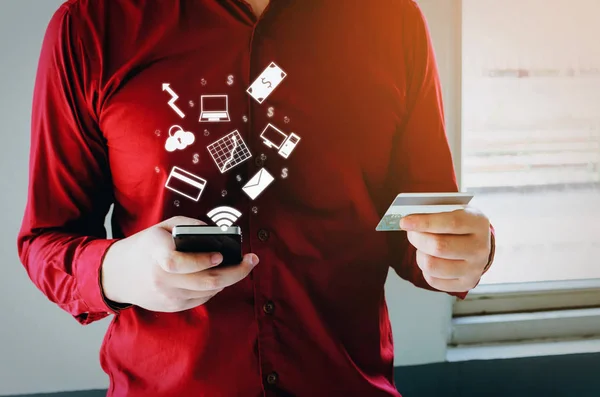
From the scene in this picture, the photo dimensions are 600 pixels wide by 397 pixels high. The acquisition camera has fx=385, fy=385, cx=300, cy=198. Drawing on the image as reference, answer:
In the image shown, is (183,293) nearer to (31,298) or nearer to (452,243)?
(452,243)

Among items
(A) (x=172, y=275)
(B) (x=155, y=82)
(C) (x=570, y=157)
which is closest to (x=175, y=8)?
(B) (x=155, y=82)

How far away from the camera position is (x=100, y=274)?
0.58 m

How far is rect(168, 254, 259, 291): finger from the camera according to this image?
0.50 m

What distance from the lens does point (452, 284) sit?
2.13ft

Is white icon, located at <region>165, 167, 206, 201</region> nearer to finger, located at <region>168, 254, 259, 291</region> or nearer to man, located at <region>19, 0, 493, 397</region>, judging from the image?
man, located at <region>19, 0, 493, 397</region>

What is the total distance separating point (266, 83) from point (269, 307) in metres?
0.37

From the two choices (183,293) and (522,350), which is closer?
(183,293)

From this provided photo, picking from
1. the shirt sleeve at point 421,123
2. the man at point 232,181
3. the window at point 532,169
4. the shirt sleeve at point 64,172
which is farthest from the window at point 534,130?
the shirt sleeve at point 64,172

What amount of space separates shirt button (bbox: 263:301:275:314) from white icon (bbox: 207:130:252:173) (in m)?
0.23

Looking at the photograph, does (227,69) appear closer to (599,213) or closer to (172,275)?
(172,275)

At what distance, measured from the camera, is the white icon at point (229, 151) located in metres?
0.62

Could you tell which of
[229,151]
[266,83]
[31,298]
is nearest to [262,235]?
[229,151]

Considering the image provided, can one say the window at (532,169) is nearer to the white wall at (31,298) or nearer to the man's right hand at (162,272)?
the white wall at (31,298)

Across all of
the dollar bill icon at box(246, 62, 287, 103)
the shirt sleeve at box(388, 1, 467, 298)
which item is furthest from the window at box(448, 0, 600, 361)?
the dollar bill icon at box(246, 62, 287, 103)
